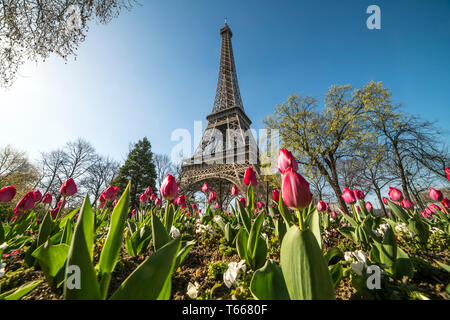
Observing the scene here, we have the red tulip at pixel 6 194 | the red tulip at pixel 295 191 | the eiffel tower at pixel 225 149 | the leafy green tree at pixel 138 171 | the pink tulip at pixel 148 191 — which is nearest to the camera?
the red tulip at pixel 295 191

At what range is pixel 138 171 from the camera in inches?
868

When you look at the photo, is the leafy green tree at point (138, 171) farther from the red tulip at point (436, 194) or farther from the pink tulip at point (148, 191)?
the red tulip at point (436, 194)

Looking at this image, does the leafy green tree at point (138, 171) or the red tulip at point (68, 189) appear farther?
the leafy green tree at point (138, 171)

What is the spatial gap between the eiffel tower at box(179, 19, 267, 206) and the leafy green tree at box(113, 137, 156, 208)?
4.95m

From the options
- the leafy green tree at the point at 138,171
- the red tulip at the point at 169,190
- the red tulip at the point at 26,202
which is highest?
the leafy green tree at the point at 138,171

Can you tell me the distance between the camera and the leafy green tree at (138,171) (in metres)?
20.8

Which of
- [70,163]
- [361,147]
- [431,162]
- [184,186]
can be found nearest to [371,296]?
[361,147]

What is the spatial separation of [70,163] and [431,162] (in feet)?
105

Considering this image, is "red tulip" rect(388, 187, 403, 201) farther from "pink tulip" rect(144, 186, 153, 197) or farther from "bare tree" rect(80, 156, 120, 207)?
"bare tree" rect(80, 156, 120, 207)

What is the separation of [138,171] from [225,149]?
11.3 m

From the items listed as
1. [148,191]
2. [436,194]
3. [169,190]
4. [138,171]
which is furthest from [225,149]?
[169,190]

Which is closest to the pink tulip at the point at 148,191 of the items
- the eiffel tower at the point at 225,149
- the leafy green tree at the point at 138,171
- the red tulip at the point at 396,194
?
the red tulip at the point at 396,194

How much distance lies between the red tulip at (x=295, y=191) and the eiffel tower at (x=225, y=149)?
12864 mm

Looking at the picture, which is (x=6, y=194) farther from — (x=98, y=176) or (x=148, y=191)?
(x=98, y=176)
